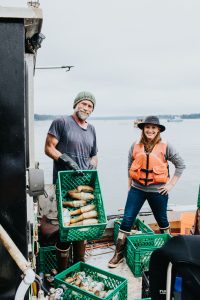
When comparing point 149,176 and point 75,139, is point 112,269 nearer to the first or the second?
point 149,176

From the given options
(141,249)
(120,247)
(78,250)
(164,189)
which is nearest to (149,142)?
(164,189)

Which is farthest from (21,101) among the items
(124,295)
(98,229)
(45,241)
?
(45,241)

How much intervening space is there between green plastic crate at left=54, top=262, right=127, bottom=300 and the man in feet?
1.81

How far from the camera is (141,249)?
15.1ft

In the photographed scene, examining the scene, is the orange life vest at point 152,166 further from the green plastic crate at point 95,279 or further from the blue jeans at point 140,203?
the green plastic crate at point 95,279

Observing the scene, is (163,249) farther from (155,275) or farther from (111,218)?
(111,218)

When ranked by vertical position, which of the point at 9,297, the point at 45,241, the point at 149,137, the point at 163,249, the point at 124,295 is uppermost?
the point at 149,137

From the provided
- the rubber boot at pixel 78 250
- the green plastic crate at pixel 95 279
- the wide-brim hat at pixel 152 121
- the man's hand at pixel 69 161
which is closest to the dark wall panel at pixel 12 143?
the green plastic crate at pixel 95 279

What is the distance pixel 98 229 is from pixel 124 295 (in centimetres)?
79

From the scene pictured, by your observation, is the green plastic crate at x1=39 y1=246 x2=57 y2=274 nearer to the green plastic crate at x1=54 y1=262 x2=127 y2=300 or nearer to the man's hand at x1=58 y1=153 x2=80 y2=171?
the green plastic crate at x1=54 y1=262 x2=127 y2=300

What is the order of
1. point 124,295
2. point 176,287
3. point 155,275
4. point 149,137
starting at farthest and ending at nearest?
point 149,137 < point 124,295 < point 155,275 < point 176,287

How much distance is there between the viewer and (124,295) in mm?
3730

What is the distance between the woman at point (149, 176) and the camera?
4914mm

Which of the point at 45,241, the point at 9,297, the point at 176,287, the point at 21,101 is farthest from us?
the point at 45,241
